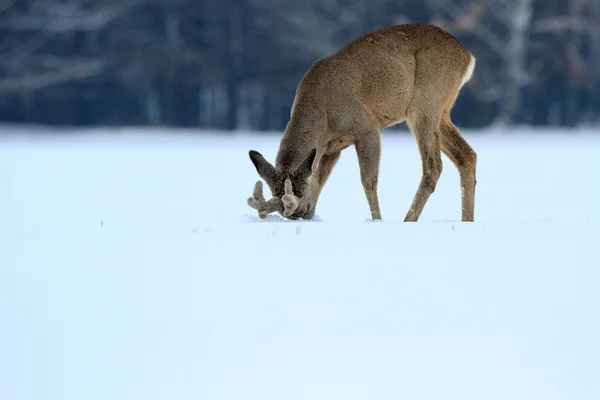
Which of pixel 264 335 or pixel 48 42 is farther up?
pixel 264 335

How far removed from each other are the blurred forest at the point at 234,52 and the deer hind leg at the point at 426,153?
92.0 feet

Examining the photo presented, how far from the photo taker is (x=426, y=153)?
9.48 meters

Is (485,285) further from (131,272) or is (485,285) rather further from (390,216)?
(390,216)

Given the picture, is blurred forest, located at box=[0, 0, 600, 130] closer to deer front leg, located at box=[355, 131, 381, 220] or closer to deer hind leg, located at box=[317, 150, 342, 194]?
deer hind leg, located at box=[317, 150, 342, 194]

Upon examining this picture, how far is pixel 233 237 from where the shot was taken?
23.1 ft

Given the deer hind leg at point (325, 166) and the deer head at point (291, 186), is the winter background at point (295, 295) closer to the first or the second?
the deer head at point (291, 186)

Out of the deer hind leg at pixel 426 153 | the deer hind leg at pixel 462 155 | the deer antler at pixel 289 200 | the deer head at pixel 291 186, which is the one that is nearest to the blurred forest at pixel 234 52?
the deer hind leg at pixel 462 155

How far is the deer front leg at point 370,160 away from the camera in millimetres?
9062

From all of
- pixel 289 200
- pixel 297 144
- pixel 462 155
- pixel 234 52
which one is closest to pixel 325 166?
pixel 297 144

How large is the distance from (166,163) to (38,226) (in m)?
11.7

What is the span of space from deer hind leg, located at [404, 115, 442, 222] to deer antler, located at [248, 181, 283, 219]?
155cm

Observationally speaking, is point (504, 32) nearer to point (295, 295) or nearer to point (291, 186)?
point (291, 186)

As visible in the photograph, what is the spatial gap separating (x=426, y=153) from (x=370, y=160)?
2.17ft

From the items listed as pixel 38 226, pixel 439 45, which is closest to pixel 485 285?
pixel 439 45
